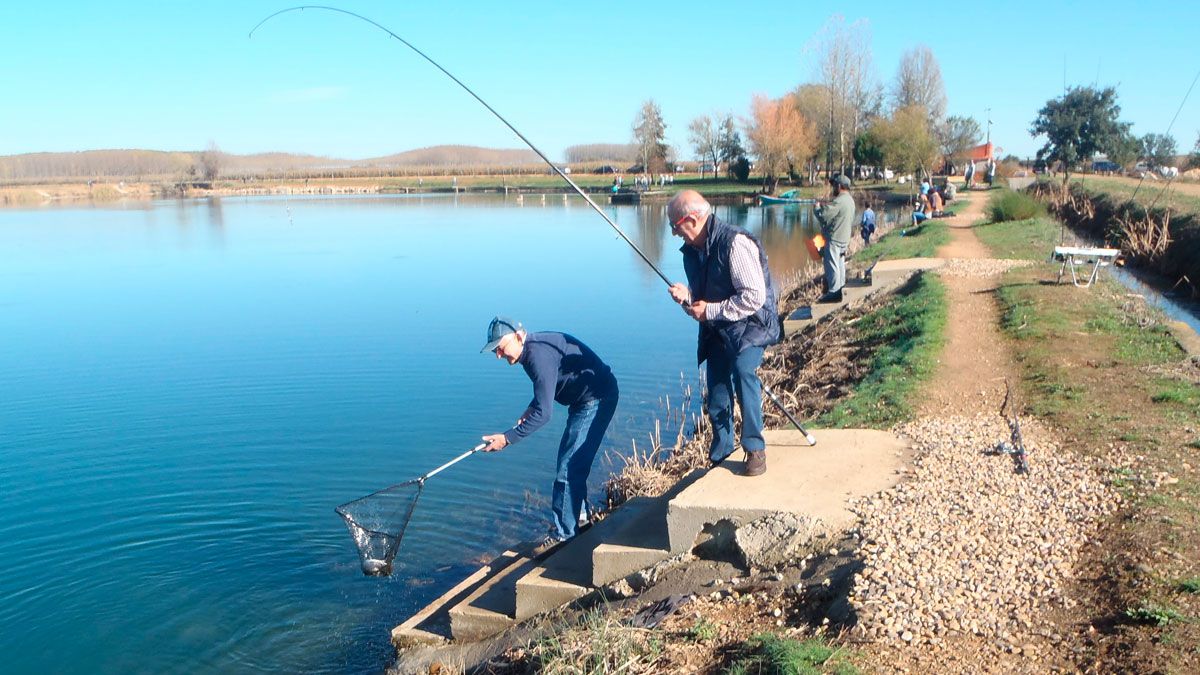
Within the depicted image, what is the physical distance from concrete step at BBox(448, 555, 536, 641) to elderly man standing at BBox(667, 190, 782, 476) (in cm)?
194

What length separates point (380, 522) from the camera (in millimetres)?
7312

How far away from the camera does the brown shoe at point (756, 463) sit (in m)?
5.93

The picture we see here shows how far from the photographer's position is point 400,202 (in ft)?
235

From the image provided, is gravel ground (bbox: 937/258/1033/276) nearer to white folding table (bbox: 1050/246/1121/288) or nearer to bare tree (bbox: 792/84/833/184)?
white folding table (bbox: 1050/246/1121/288)

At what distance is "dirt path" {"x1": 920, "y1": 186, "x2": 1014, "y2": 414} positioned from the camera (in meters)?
8.19

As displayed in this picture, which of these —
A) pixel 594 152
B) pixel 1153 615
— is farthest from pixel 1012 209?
pixel 594 152

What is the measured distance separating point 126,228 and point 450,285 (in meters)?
27.0

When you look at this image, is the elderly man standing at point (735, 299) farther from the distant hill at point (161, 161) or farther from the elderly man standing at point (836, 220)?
the distant hill at point (161, 161)

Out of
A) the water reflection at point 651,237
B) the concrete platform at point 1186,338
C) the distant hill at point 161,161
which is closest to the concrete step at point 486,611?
the concrete platform at point 1186,338

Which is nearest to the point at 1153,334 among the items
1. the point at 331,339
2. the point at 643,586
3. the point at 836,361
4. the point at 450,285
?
the point at 836,361

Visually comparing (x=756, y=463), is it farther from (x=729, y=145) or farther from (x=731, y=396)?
(x=729, y=145)

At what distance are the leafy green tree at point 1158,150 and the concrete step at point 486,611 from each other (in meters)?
38.7

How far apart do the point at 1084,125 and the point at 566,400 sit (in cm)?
4328

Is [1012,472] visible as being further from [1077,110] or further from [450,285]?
[1077,110]
